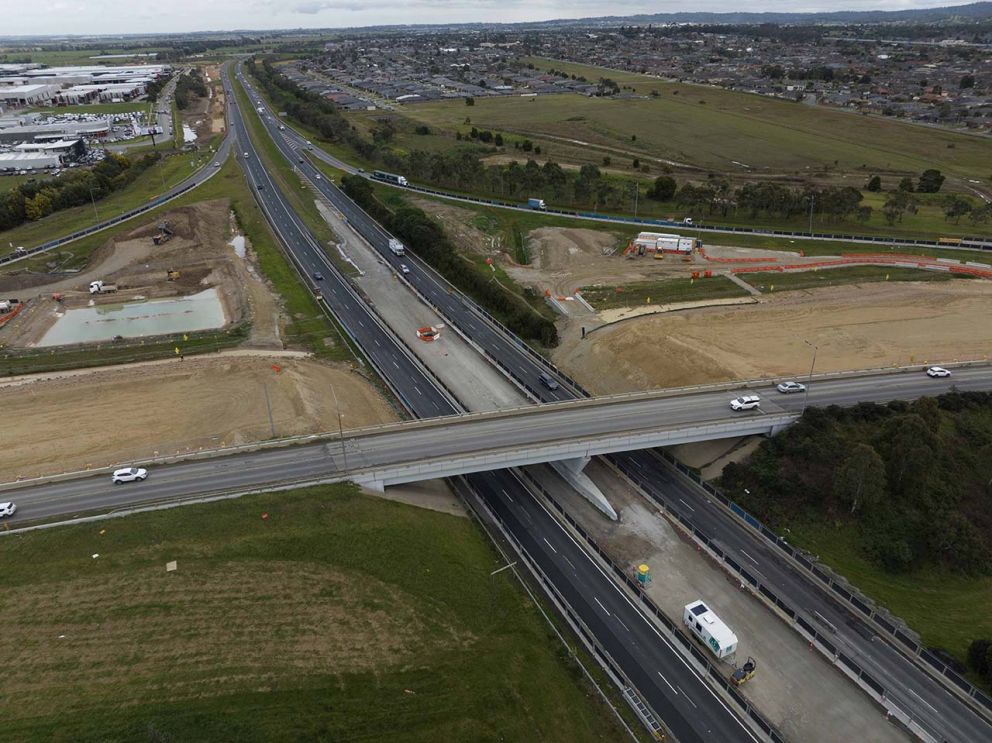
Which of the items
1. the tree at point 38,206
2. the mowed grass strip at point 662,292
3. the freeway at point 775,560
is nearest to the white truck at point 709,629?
the freeway at point 775,560

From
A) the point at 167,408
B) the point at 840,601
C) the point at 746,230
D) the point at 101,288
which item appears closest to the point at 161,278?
the point at 101,288

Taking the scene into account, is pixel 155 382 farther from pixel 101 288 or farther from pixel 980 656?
pixel 980 656

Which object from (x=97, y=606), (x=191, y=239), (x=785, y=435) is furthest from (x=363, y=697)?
(x=191, y=239)

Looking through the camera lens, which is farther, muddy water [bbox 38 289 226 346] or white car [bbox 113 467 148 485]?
muddy water [bbox 38 289 226 346]

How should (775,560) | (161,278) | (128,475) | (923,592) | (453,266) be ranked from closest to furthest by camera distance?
(923,592) < (775,560) < (128,475) < (453,266) < (161,278)

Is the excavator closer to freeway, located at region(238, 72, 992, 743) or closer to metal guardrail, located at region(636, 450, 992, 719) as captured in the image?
metal guardrail, located at region(636, 450, 992, 719)

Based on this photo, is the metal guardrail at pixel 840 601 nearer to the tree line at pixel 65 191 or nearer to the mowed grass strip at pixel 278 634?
the mowed grass strip at pixel 278 634

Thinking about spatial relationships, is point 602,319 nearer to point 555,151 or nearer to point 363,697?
point 363,697

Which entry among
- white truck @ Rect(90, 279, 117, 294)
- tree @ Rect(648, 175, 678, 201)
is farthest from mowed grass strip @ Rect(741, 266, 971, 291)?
white truck @ Rect(90, 279, 117, 294)
